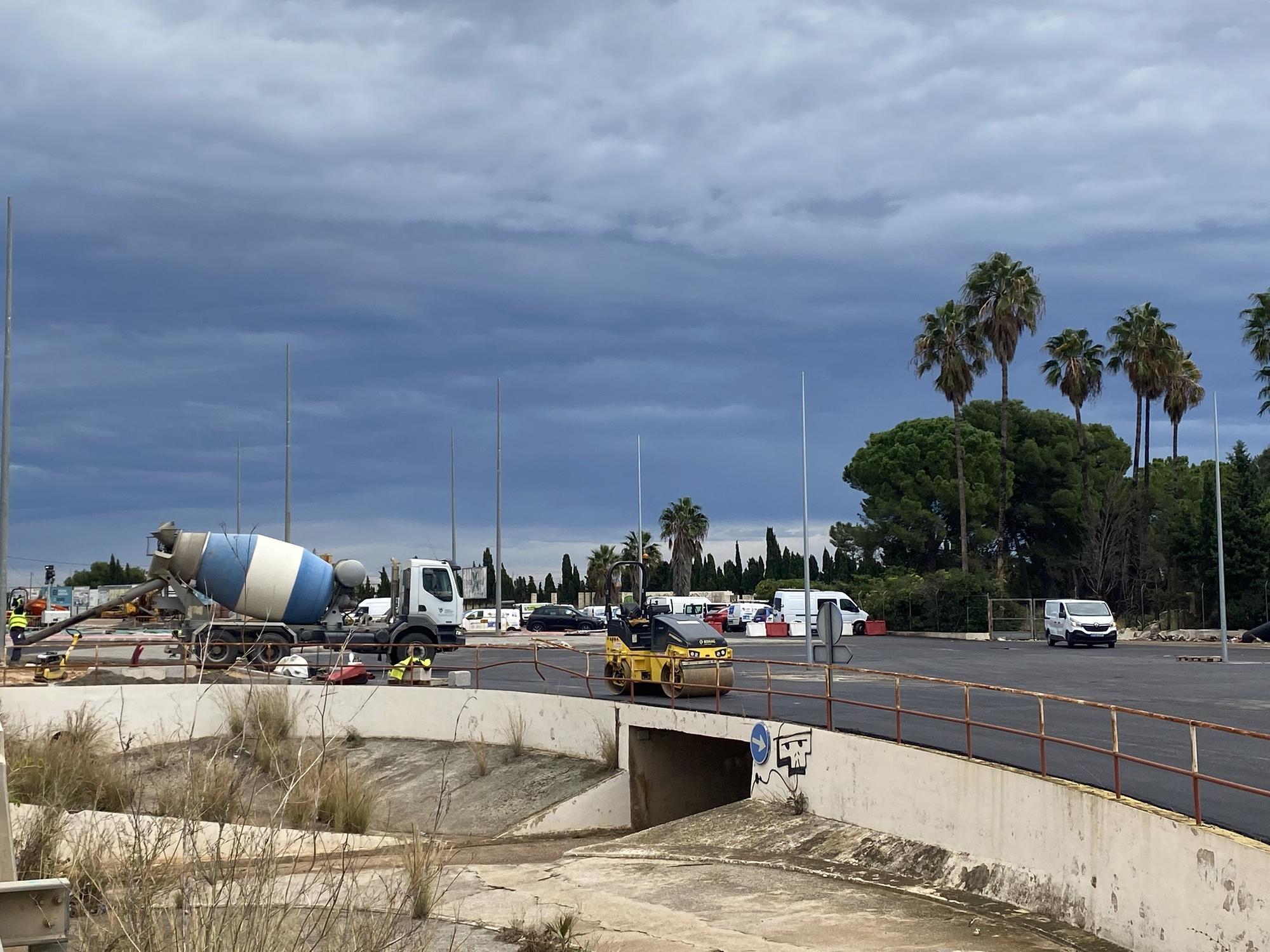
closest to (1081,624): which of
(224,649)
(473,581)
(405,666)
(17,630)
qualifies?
(473,581)

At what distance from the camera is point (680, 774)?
23.9m

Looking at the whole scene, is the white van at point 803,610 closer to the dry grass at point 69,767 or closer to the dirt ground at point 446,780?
the dirt ground at point 446,780

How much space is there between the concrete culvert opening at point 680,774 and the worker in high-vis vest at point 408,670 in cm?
722

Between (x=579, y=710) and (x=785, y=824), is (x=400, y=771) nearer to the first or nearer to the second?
(x=579, y=710)

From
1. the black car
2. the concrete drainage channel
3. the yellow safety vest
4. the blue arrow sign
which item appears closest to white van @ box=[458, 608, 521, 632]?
the black car

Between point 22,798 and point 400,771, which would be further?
point 400,771

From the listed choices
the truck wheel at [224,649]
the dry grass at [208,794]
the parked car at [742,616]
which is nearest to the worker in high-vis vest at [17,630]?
the truck wheel at [224,649]

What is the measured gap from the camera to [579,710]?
25203 millimetres

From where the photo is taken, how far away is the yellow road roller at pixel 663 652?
2452 centimetres

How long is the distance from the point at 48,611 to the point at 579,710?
114 feet

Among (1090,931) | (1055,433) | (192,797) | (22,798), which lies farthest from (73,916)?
(1055,433)

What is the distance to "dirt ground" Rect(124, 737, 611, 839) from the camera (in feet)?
76.1

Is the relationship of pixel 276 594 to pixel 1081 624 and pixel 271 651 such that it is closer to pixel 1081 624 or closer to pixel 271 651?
pixel 271 651

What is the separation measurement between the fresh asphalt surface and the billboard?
1.96 meters
